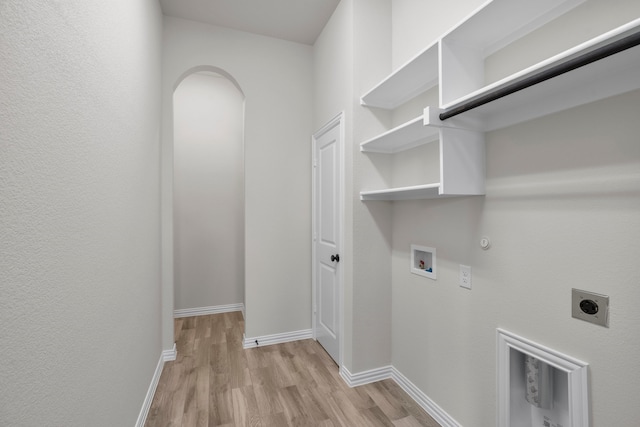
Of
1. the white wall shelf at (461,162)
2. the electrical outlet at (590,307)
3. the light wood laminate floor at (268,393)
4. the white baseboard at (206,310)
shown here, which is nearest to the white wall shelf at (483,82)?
the white wall shelf at (461,162)

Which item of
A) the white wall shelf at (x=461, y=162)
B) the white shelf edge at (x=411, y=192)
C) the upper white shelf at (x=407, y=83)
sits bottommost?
the white shelf edge at (x=411, y=192)

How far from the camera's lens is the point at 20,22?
710 millimetres

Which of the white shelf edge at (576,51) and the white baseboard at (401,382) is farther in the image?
the white baseboard at (401,382)

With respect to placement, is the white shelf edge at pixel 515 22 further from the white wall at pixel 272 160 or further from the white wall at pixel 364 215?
the white wall at pixel 272 160

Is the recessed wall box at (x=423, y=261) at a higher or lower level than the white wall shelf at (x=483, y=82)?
lower

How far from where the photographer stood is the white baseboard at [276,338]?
2.86 meters

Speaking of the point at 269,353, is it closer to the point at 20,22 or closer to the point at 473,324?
the point at 473,324

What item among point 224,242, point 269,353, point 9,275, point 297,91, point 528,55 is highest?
point 297,91

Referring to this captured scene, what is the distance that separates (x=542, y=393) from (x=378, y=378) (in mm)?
1242

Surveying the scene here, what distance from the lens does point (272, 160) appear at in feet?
9.79

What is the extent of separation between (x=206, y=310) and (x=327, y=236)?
212 centimetres

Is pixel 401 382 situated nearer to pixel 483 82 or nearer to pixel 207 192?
pixel 483 82

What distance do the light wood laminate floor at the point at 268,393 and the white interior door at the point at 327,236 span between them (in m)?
0.29

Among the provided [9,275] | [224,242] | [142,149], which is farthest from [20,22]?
[224,242]
